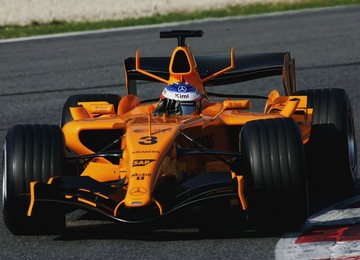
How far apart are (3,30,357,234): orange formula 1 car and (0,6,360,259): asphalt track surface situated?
0.74 ft

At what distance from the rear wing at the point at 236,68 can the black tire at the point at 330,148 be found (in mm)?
959

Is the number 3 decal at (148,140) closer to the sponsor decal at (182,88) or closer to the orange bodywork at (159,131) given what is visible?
the orange bodywork at (159,131)

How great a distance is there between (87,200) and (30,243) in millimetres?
524

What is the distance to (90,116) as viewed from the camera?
937 cm

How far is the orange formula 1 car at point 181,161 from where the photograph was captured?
7.31 m

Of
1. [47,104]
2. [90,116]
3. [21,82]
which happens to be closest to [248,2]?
[21,82]

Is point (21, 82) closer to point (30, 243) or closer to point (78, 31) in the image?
point (78, 31)

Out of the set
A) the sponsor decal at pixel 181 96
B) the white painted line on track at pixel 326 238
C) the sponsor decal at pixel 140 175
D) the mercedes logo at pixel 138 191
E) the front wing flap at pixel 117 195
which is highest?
the sponsor decal at pixel 181 96

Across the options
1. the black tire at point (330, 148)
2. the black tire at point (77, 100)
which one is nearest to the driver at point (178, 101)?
the black tire at point (330, 148)

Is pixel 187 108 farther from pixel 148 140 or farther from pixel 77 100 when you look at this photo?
pixel 77 100

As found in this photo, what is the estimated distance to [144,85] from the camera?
1602 cm

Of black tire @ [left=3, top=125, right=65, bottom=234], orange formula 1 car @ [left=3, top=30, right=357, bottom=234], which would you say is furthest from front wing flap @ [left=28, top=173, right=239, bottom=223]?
black tire @ [left=3, top=125, right=65, bottom=234]

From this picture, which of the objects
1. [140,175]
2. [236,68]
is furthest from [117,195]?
[236,68]

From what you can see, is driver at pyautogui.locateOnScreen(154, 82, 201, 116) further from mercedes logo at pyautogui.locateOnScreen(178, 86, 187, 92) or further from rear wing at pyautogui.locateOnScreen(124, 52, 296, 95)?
rear wing at pyautogui.locateOnScreen(124, 52, 296, 95)
